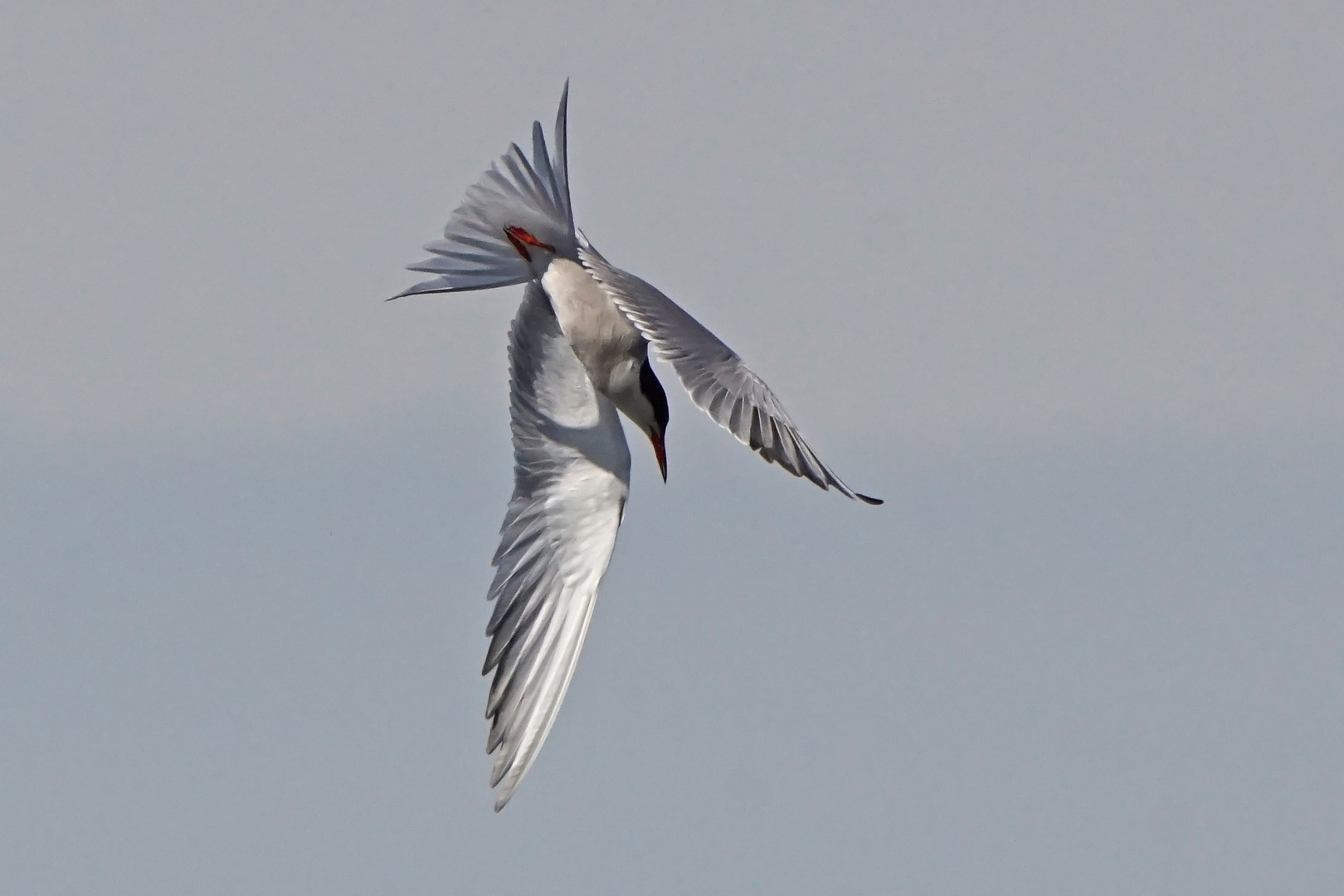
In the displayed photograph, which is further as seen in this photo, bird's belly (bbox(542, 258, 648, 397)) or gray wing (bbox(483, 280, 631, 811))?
bird's belly (bbox(542, 258, 648, 397))

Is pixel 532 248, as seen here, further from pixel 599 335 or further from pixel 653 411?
pixel 653 411

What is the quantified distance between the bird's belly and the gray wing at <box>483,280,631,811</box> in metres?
0.25

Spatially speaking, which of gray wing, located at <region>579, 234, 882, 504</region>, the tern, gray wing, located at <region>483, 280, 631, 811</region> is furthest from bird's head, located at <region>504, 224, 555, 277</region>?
gray wing, located at <region>579, 234, 882, 504</region>

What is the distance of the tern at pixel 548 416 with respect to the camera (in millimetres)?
10133

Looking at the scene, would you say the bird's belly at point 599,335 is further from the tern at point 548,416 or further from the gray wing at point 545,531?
the gray wing at point 545,531

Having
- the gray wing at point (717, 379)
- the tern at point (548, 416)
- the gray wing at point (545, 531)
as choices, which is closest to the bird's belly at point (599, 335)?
the tern at point (548, 416)

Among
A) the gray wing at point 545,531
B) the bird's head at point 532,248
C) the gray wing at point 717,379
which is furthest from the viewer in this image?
the bird's head at point 532,248

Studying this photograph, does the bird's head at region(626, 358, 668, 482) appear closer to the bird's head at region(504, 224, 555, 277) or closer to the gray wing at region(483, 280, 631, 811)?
the gray wing at region(483, 280, 631, 811)

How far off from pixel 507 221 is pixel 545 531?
1.71 meters

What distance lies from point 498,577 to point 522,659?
1.82 feet

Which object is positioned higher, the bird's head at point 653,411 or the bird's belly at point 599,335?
the bird's belly at point 599,335

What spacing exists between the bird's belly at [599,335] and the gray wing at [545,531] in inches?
9.9

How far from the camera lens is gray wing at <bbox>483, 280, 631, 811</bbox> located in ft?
33.0

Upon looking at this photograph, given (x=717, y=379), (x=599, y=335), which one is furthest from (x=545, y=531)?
(x=717, y=379)
